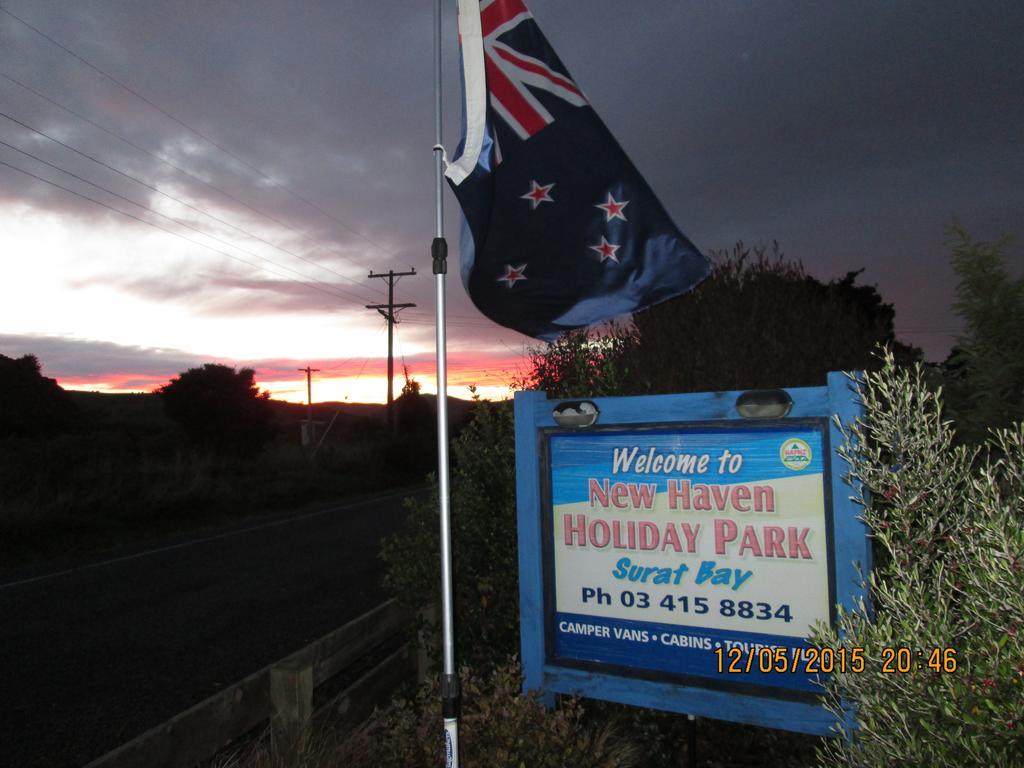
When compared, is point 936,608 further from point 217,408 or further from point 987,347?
point 217,408

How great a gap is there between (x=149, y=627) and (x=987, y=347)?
9818mm

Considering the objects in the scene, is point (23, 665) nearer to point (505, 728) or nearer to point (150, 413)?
point (505, 728)

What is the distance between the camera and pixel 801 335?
8.13 meters

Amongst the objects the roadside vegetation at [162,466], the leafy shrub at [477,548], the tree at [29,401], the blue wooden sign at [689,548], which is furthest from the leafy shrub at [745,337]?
the tree at [29,401]

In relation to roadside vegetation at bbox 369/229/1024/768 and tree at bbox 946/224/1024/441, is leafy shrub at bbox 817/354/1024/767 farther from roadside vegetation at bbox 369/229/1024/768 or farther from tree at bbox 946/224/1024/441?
tree at bbox 946/224/1024/441

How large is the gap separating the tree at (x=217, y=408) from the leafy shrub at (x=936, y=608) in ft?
109

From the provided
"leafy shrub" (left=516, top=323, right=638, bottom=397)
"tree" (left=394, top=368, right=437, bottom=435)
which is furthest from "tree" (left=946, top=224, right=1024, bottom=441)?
"tree" (left=394, top=368, right=437, bottom=435)

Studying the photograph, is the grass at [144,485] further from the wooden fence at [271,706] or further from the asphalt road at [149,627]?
the wooden fence at [271,706]

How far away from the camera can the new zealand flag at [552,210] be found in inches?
169

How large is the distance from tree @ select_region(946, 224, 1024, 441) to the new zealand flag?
408cm

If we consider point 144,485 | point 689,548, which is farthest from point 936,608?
point 144,485

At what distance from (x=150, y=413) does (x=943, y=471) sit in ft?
216

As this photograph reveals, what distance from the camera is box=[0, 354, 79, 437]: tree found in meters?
34.2

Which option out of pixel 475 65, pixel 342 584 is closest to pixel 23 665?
pixel 342 584
